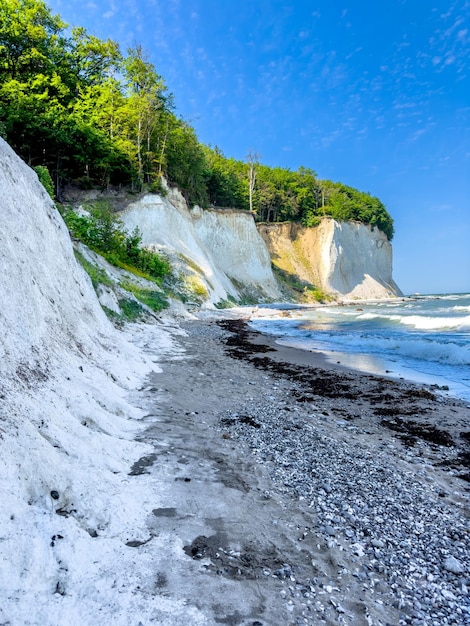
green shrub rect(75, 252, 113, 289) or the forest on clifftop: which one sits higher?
the forest on clifftop

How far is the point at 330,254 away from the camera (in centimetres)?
6178

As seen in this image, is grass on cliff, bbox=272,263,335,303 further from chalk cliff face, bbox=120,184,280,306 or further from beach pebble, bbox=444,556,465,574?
beach pebble, bbox=444,556,465,574

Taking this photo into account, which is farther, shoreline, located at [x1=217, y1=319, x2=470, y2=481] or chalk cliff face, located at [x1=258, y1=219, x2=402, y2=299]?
chalk cliff face, located at [x1=258, y1=219, x2=402, y2=299]

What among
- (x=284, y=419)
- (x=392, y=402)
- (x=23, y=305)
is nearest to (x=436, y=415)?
(x=392, y=402)

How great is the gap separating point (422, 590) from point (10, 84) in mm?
35783

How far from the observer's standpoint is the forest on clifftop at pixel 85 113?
27.3 meters

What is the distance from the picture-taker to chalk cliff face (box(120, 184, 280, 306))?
3145 centimetres

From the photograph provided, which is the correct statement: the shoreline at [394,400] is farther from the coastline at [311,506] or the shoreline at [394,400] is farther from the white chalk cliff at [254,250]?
the white chalk cliff at [254,250]

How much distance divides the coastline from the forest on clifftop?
28451mm

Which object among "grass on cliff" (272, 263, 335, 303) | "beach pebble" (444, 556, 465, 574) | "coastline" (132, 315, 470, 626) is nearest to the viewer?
"coastline" (132, 315, 470, 626)

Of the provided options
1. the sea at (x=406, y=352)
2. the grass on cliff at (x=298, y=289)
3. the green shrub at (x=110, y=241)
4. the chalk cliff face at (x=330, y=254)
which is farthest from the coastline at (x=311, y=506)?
the chalk cliff face at (x=330, y=254)

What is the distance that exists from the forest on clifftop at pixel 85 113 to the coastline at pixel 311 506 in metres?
28.5

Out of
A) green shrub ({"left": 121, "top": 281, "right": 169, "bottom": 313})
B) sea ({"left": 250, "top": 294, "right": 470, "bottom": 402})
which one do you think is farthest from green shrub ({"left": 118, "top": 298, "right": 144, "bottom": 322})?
sea ({"left": 250, "top": 294, "right": 470, "bottom": 402})

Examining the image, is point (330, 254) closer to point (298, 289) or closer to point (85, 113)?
point (298, 289)
